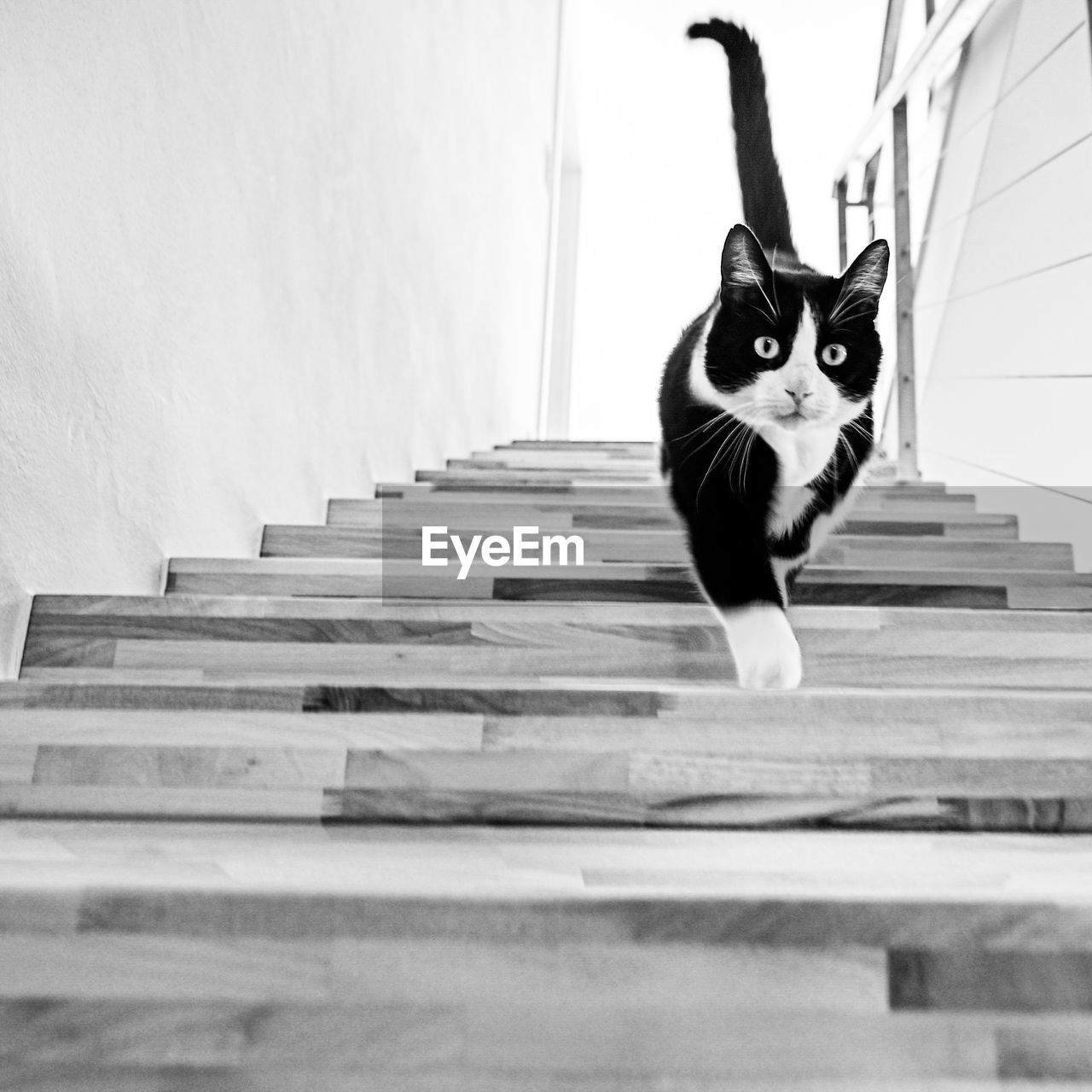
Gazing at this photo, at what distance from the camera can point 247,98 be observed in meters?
1.43

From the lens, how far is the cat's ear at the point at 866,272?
1.10 meters

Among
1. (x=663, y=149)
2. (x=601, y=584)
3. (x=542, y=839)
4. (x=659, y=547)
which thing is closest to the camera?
(x=542, y=839)

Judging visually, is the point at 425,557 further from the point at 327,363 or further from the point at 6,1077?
the point at 6,1077

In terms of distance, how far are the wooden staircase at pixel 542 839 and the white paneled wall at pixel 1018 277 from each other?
0.52 metres

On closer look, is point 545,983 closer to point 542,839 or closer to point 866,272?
point 542,839

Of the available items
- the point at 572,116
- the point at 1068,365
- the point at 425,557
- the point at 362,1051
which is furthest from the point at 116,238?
the point at 572,116

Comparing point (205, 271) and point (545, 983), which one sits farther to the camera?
point (205, 271)

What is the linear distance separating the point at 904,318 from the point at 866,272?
1.01m

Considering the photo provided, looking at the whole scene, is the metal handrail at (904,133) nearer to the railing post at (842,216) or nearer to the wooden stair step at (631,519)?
the railing post at (842,216)

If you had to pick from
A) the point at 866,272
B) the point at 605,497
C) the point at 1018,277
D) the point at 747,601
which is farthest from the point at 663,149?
the point at 747,601

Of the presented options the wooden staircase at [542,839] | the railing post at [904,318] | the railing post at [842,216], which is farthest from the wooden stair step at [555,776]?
the railing post at [842,216]

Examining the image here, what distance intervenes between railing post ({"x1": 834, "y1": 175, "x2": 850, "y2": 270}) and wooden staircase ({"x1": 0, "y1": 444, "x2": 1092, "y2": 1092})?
1350 mm

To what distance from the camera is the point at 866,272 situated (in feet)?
A: 3.62

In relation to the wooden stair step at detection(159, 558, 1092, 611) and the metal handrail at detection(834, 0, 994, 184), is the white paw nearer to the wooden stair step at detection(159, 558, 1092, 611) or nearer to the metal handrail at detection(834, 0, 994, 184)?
the wooden stair step at detection(159, 558, 1092, 611)
